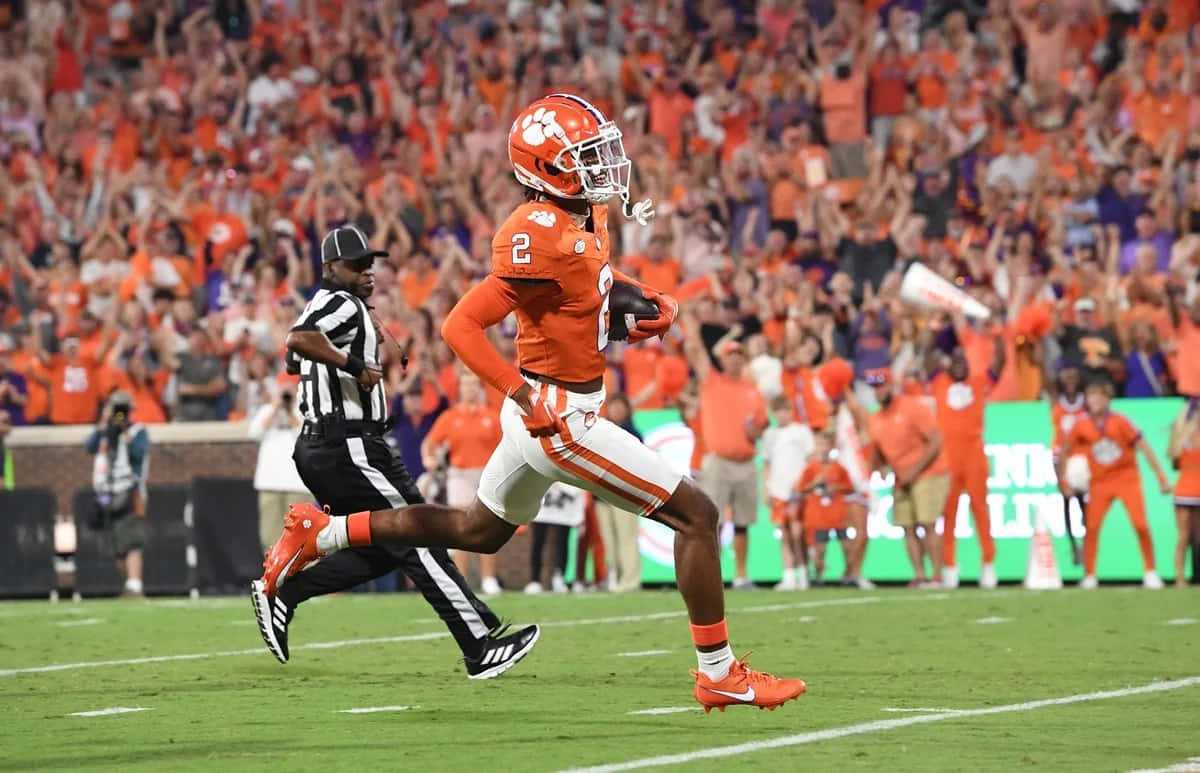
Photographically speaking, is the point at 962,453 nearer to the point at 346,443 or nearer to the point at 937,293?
the point at 937,293

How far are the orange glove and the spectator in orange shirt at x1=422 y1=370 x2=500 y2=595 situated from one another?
10.4m

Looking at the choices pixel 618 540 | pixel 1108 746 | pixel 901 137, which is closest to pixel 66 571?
pixel 618 540

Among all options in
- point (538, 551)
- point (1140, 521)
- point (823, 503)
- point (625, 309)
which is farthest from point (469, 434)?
point (625, 309)

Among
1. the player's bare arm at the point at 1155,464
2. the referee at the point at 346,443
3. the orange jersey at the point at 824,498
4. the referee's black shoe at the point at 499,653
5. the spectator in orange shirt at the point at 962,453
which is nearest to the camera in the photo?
the referee's black shoe at the point at 499,653

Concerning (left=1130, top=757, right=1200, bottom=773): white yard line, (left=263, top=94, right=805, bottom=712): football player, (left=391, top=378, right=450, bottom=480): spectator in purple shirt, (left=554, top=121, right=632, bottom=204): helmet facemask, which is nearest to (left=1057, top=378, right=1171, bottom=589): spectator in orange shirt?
(left=391, top=378, right=450, bottom=480): spectator in purple shirt

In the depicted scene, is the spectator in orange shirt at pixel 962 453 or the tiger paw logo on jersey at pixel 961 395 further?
the tiger paw logo on jersey at pixel 961 395

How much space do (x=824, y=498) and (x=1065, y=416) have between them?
2.15m

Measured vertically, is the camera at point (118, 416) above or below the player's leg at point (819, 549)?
above

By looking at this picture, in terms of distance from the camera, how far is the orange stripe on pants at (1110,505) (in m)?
16.6

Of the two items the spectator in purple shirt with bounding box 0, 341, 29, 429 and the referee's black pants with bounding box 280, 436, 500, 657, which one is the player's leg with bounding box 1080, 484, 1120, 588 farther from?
the spectator in purple shirt with bounding box 0, 341, 29, 429

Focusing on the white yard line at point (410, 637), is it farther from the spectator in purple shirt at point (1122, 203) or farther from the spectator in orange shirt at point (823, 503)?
the spectator in purple shirt at point (1122, 203)

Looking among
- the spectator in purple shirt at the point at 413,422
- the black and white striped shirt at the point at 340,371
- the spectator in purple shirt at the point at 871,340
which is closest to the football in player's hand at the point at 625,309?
the black and white striped shirt at the point at 340,371

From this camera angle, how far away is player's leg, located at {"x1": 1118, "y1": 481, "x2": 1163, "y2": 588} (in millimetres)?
16531

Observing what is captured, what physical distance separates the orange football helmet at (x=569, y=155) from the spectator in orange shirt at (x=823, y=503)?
9973mm
